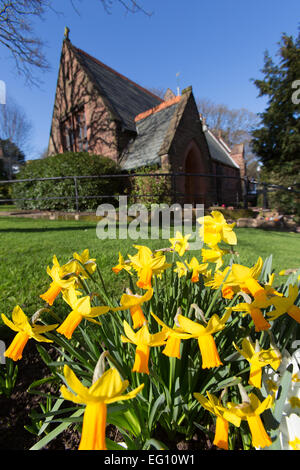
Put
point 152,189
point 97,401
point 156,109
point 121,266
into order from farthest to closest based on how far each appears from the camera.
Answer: point 156,109, point 152,189, point 121,266, point 97,401

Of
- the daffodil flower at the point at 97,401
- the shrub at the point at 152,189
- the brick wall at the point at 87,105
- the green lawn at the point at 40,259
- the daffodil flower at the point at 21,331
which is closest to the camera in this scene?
the daffodil flower at the point at 97,401

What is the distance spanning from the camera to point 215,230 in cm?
88

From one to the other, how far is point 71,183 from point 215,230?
8.05 meters

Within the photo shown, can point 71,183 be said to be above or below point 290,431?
above

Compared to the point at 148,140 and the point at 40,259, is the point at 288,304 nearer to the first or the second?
the point at 40,259

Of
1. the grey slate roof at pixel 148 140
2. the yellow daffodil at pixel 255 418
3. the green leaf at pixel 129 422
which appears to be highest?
the grey slate roof at pixel 148 140

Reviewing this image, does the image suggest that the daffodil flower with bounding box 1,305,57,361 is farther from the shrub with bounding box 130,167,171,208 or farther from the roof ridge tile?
the roof ridge tile

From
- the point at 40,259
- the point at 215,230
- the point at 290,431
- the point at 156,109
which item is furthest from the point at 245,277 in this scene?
the point at 156,109

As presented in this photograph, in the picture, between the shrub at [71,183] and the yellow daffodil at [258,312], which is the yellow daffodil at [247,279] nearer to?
the yellow daffodil at [258,312]

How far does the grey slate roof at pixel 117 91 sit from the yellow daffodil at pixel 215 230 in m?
10.7

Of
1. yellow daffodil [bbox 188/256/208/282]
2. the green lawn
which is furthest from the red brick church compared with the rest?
yellow daffodil [bbox 188/256/208/282]

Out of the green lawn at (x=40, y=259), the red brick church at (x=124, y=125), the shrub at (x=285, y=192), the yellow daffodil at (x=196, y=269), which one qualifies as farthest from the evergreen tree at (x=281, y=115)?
the yellow daffodil at (x=196, y=269)

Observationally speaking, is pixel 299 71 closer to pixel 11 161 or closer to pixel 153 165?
pixel 153 165

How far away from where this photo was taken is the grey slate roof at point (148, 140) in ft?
30.4
